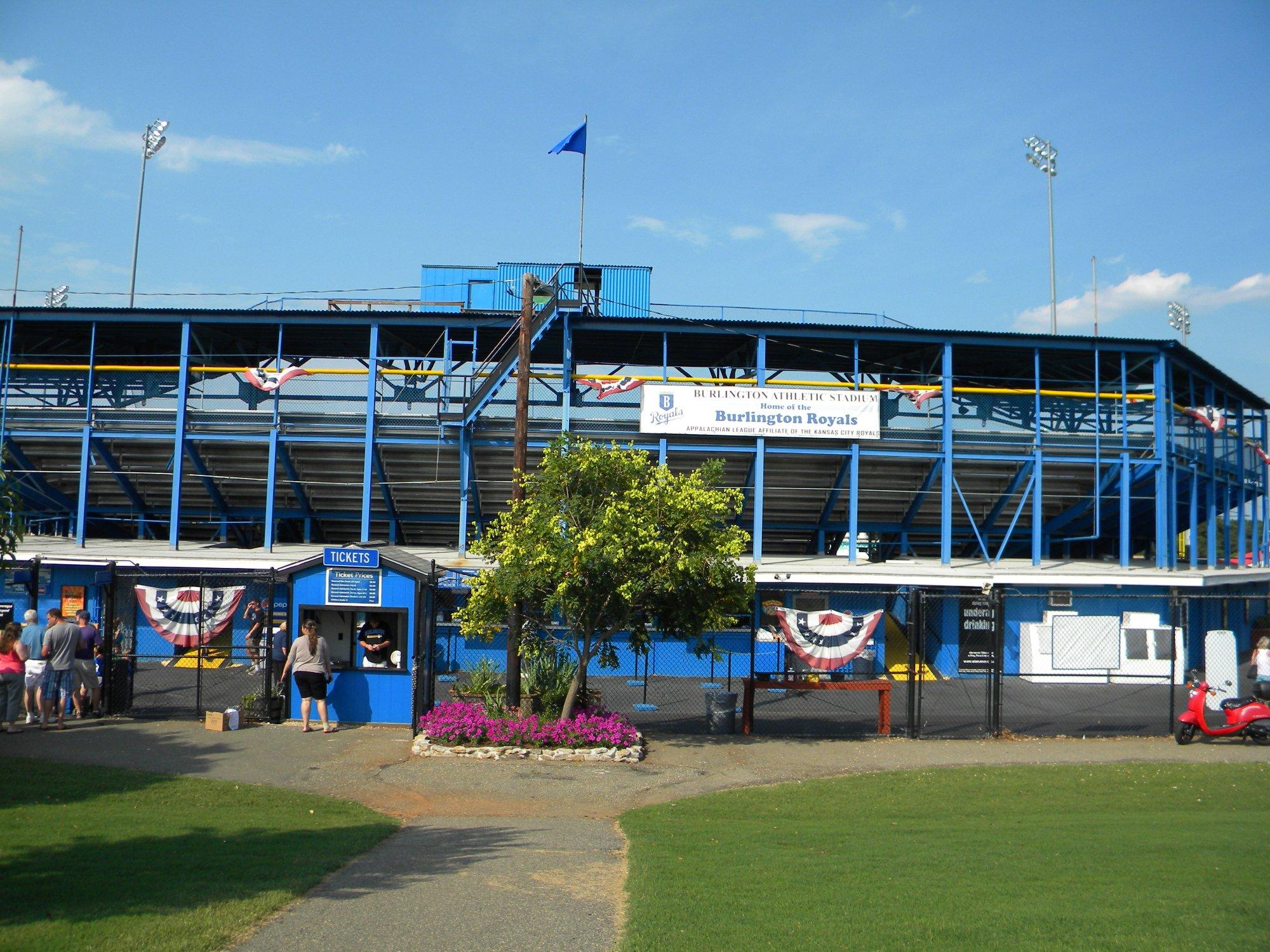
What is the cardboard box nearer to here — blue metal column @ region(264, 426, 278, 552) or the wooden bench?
the wooden bench

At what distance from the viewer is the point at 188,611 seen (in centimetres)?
1617

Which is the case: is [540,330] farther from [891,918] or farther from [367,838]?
[891,918]

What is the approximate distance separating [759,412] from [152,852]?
21273mm

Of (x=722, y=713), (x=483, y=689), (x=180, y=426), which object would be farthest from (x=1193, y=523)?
(x=180, y=426)

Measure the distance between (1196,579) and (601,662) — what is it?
18.3 metres

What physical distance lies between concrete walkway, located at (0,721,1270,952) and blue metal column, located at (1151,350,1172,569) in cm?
1371

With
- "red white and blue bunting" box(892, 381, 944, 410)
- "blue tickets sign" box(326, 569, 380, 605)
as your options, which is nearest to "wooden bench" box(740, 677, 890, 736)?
"blue tickets sign" box(326, 569, 380, 605)

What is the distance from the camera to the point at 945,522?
27.8 m

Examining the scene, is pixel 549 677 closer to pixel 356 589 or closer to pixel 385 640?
pixel 385 640

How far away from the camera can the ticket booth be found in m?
15.4

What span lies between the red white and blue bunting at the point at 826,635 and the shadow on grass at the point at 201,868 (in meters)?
7.34

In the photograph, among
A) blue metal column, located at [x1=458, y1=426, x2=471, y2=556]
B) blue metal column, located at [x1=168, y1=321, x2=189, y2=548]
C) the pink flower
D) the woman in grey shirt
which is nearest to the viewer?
the pink flower

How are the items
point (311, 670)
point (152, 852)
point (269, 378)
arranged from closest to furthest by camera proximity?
point (152, 852), point (311, 670), point (269, 378)

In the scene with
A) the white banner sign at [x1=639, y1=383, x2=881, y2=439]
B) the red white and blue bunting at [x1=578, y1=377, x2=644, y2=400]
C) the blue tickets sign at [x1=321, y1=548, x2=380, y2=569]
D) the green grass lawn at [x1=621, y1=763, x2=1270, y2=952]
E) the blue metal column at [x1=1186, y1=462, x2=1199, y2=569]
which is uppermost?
the red white and blue bunting at [x1=578, y1=377, x2=644, y2=400]
